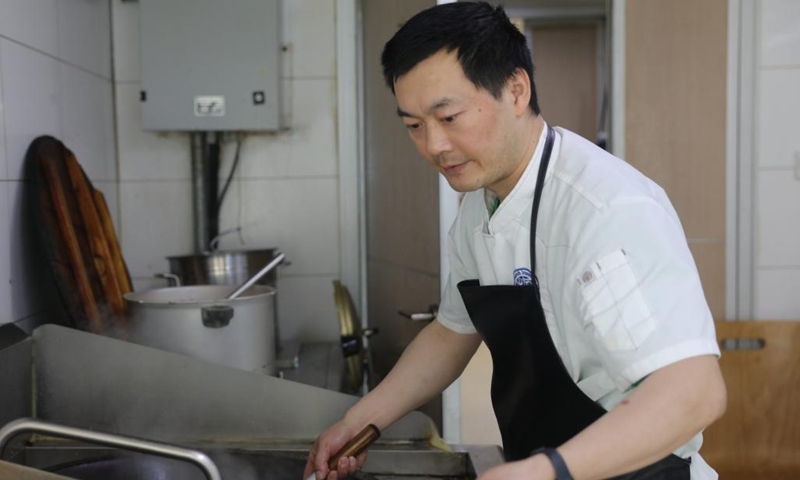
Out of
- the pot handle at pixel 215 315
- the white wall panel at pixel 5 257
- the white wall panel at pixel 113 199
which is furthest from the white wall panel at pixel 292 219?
the pot handle at pixel 215 315

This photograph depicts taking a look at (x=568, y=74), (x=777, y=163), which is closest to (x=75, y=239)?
(x=777, y=163)

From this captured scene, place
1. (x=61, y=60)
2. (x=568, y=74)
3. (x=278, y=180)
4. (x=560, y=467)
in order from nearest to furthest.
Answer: (x=560, y=467) → (x=61, y=60) → (x=278, y=180) → (x=568, y=74)

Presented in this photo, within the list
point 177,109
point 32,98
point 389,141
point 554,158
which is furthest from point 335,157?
point 554,158

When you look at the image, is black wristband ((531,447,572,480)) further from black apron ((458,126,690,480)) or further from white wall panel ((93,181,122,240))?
white wall panel ((93,181,122,240))

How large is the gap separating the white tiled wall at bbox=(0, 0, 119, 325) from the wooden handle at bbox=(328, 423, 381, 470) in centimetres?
97

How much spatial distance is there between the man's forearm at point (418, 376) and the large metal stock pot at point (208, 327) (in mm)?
476

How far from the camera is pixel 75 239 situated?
1772 mm

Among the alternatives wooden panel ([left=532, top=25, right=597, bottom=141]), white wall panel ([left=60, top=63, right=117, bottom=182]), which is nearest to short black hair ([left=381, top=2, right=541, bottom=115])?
white wall panel ([left=60, top=63, right=117, bottom=182])

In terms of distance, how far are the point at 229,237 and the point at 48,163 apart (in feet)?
2.90

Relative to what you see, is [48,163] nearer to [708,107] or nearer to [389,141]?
[389,141]

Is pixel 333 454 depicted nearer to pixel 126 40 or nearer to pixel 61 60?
pixel 61 60

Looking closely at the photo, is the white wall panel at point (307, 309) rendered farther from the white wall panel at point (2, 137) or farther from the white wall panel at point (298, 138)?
the white wall panel at point (2, 137)

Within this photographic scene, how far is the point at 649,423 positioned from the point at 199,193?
2027 millimetres

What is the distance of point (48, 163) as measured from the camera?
1786 millimetres
